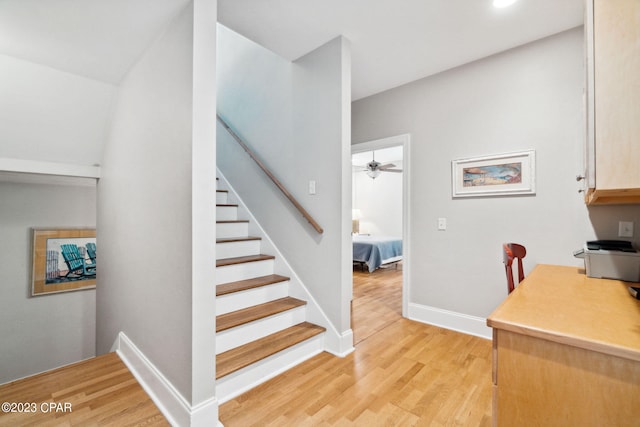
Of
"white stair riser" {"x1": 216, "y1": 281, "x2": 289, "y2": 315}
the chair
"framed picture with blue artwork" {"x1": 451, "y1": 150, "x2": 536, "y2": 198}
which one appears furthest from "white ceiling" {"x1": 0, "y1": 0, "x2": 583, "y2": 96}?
"white stair riser" {"x1": 216, "y1": 281, "x2": 289, "y2": 315}

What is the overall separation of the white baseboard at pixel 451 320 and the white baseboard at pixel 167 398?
7.00ft

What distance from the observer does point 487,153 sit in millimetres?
2572

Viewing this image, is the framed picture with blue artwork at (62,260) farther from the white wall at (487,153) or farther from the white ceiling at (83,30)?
the white wall at (487,153)

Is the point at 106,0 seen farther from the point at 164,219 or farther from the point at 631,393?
the point at 631,393

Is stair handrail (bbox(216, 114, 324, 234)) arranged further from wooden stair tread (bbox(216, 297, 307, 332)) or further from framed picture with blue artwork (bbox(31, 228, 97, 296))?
framed picture with blue artwork (bbox(31, 228, 97, 296))

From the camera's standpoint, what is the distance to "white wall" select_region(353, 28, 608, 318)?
7.22 feet

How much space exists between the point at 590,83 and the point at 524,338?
91cm

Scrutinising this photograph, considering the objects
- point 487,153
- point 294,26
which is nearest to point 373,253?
point 487,153

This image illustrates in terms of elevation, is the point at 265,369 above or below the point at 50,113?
below

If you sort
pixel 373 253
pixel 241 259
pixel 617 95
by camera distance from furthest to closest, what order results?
pixel 373 253
pixel 241 259
pixel 617 95

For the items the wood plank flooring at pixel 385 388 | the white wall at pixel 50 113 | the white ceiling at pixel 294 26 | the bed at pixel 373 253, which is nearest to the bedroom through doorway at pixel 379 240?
the bed at pixel 373 253

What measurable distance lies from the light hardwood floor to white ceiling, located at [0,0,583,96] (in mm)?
2282

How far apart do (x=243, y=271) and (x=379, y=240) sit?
380 cm

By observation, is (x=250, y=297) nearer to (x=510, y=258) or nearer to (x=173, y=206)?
(x=173, y=206)
